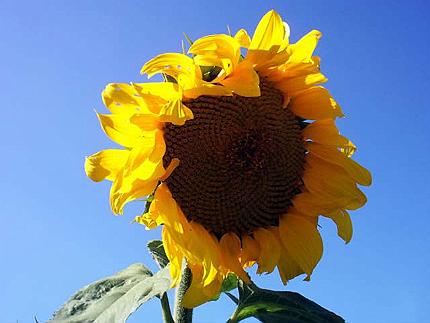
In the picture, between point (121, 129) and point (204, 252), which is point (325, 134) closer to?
point (204, 252)

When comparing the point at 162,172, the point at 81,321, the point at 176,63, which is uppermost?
the point at 176,63

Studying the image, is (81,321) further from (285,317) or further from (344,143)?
(344,143)

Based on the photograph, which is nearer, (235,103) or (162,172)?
(162,172)

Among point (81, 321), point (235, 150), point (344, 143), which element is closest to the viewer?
point (81, 321)

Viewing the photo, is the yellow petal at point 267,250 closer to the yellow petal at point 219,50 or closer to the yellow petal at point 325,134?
the yellow petal at point 325,134

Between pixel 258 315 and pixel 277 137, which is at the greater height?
pixel 277 137

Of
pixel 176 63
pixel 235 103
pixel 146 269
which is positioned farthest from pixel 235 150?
pixel 146 269

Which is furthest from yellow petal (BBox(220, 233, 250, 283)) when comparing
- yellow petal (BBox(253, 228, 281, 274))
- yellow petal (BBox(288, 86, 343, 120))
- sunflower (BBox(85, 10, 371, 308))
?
yellow petal (BBox(288, 86, 343, 120))

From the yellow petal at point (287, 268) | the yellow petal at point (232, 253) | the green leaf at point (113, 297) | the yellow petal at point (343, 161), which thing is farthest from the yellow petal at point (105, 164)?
the yellow petal at point (343, 161)
